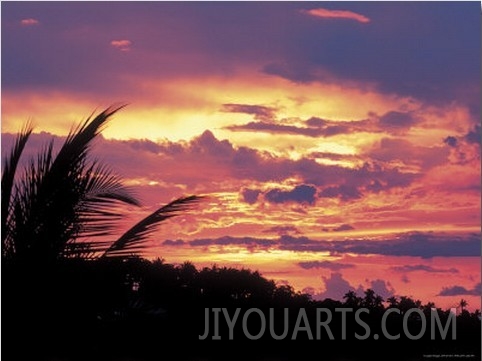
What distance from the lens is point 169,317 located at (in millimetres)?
13164

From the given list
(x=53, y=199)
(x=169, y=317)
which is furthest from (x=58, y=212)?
(x=169, y=317)

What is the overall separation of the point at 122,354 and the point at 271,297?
11.5 m

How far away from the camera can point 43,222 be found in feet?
28.6

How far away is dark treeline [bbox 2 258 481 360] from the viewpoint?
8812mm

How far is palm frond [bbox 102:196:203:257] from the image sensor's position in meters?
9.16

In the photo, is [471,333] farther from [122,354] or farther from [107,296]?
[107,296]

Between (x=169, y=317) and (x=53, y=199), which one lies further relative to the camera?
(x=169, y=317)

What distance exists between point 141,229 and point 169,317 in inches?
166

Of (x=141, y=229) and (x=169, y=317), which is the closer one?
(x=141, y=229)

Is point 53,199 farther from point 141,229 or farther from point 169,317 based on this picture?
point 169,317

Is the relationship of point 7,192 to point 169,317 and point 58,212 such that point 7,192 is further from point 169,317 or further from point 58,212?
point 169,317

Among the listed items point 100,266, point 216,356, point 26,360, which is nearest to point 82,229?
point 100,266

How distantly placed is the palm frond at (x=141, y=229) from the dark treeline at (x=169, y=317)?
0.14m

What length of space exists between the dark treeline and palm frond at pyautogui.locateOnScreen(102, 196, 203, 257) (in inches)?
5.6
